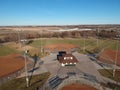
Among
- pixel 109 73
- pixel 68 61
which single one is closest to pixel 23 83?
pixel 68 61

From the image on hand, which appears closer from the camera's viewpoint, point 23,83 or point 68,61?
point 23,83

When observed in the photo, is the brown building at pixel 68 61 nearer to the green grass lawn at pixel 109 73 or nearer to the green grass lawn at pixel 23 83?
the green grass lawn at pixel 109 73

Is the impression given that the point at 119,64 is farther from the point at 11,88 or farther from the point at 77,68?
the point at 11,88

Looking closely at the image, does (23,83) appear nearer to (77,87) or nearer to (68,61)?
(77,87)

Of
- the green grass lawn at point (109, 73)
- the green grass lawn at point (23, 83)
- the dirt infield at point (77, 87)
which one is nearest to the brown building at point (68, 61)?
the green grass lawn at point (109, 73)

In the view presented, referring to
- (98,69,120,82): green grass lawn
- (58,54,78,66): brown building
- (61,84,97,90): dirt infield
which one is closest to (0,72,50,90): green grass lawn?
(61,84,97,90): dirt infield

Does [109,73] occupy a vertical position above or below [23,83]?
below

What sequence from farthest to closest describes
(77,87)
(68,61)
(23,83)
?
1. (68,61)
2. (23,83)
3. (77,87)

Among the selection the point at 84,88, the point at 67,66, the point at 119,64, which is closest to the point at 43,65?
the point at 67,66
